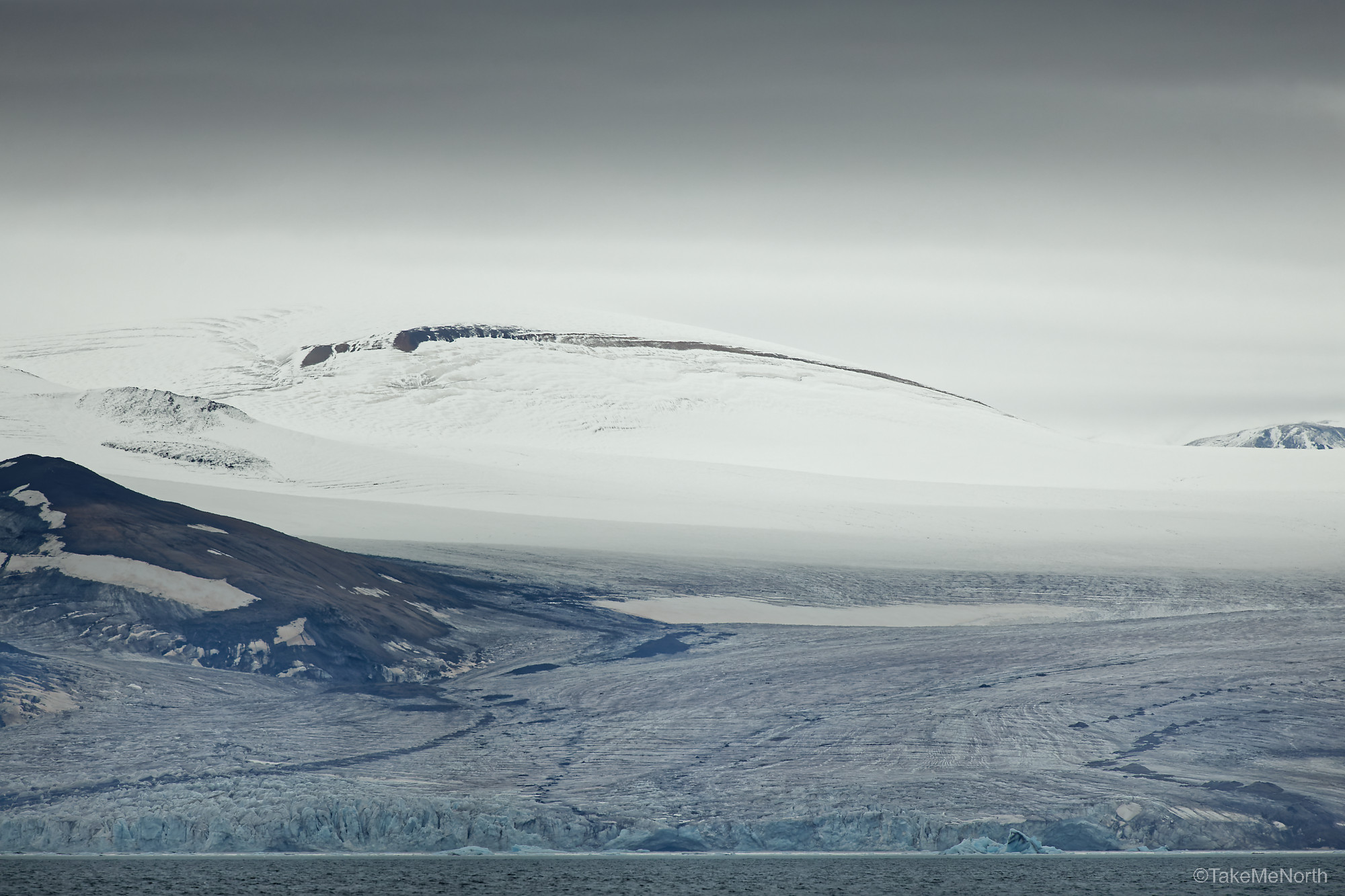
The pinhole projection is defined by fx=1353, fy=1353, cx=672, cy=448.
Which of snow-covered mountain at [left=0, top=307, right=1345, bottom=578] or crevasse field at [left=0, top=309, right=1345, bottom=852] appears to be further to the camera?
snow-covered mountain at [left=0, top=307, right=1345, bottom=578]

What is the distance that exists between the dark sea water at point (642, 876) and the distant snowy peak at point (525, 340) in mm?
22405

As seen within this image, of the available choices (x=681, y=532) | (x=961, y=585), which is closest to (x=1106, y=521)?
(x=961, y=585)

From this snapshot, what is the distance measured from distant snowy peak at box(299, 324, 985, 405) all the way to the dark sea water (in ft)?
73.5

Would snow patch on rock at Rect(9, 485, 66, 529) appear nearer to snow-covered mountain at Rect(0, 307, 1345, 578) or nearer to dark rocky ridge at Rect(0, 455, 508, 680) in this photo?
dark rocky ridge at Rect(0, 455, 508, 680)

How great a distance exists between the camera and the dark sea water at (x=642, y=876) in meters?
20.3

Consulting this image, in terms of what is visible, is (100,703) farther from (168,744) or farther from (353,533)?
(353,533)

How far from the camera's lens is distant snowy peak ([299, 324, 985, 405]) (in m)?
44.4

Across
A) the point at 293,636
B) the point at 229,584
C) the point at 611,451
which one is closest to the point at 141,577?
the point at 229,584

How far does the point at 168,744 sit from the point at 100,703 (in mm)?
1248

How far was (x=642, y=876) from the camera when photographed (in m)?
22.8

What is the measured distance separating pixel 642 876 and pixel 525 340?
27.8m

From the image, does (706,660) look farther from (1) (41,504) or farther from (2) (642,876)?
(1) (41,504)

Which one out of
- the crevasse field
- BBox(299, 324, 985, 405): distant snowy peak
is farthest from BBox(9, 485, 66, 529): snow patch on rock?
BBox(299, 324, 985, 405): distant snowy peak

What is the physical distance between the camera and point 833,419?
44469 mm
